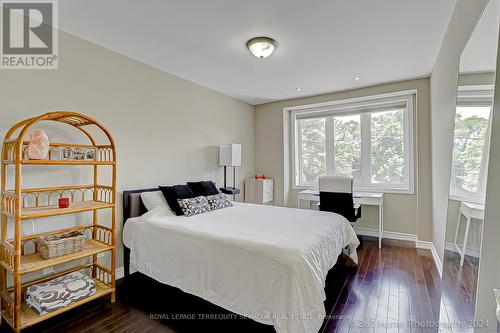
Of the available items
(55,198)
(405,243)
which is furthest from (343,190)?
(55,198)

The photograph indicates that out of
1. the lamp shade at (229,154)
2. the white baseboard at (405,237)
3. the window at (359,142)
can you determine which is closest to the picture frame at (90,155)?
the lamp shade at (229,154)

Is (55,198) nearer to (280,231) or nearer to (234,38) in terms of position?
(280,231)

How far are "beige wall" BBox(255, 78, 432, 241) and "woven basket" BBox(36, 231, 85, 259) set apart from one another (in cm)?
361

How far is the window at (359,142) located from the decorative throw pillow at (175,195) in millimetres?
2726

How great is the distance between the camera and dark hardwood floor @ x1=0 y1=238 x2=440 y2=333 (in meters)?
1.91

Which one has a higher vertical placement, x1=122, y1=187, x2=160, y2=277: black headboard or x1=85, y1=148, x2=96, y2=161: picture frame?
x1=85, y1=148, x2=96, y2=161: picture frame

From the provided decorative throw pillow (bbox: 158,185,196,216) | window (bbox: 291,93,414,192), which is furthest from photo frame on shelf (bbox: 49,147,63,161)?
window (bbox: 291,93,414,192)

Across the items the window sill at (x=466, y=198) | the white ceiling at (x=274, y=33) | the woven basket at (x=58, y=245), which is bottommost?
the woven basket at (x=58, y=245)

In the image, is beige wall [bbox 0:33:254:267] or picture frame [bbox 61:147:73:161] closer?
picture frame [bbox 61:147:73:161]

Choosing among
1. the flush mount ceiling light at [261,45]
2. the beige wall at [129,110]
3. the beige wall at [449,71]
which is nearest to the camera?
the beige wall at [449,71]

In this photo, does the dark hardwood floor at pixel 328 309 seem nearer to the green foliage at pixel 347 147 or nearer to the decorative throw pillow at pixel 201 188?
the decorative throw pillow at pixel 201 188

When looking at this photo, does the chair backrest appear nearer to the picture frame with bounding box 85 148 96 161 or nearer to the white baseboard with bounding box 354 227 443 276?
the white baseboard with bounding box 354 227 443 276

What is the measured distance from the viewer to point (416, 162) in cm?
375

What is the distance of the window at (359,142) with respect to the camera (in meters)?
4.06
